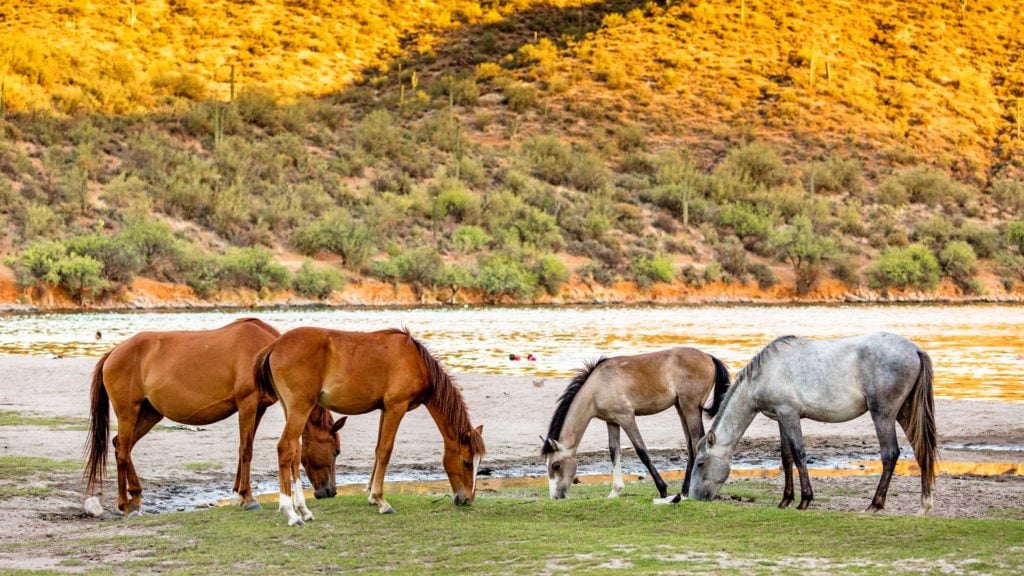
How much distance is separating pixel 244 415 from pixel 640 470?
5216mm

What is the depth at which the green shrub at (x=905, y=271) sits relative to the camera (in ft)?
192

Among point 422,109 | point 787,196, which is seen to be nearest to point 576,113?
point 422,109

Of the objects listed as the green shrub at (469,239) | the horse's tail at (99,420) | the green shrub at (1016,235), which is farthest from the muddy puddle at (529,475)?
the green shrub at (1016,235)

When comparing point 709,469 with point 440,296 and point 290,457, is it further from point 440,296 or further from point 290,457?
point 440,296

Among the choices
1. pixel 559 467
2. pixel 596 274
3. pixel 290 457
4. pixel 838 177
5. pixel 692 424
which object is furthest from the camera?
pixel 838 177

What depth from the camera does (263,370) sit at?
10.2 metres

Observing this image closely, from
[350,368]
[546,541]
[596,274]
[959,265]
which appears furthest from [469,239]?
[546,541]

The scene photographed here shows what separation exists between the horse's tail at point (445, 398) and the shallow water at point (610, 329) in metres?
12.4

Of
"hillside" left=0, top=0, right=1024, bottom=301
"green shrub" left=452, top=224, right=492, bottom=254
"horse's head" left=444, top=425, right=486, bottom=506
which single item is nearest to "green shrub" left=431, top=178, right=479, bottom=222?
"hillside" left=0, top=0, right=1024, bottom=301

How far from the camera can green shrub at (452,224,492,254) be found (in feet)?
186

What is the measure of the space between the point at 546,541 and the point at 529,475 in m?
5.06

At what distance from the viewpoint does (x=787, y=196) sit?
226ft

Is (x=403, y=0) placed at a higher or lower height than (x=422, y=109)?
higher

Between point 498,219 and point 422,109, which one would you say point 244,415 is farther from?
point 422,109
